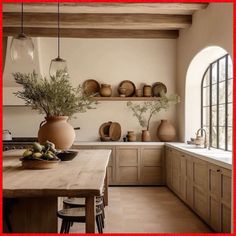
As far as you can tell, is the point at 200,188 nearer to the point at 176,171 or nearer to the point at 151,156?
the point at 176,171

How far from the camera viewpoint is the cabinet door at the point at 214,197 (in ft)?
11.3

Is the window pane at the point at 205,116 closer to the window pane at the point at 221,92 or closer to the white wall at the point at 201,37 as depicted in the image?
the white wall at the point at 201,37

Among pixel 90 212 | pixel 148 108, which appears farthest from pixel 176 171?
pixel 90 212

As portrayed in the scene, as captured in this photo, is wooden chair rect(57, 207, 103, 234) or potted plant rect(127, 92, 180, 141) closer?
wooden chair rect(57, 207, 103, 234)

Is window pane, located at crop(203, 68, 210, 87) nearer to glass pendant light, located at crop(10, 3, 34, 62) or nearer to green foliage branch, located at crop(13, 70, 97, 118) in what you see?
green foliage branch, located at crop(13, 70, 97, 118)

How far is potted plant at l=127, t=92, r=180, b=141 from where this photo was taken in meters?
6.43

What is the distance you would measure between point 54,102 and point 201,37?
2872 millimetres

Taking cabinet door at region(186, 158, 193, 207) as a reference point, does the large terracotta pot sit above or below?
above

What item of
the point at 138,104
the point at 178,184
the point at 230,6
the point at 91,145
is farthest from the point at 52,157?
the point at 138,104

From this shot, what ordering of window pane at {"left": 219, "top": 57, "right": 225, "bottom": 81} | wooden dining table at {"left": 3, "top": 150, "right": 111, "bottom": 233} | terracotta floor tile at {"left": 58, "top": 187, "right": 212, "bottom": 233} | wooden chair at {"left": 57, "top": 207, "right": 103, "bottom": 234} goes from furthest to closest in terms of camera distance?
1. window pane at {"left": 219, "top": 57, "right": 225, "bottom": 81}
2. terracotta floor tile at {"left": 58, "top": 187, "right": 212, "bottom": 233}
3. wooden chair at {"left": 57, "top": 207, "right": 103, "bottom": 234}
4. wooden dining table at {"left": 3, "top": 150, "right": 111, "bottom": 233}

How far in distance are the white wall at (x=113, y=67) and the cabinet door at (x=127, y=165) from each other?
2.45 feet

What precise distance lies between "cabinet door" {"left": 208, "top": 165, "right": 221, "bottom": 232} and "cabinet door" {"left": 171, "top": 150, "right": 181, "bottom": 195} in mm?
1498

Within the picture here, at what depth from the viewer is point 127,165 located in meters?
6.23

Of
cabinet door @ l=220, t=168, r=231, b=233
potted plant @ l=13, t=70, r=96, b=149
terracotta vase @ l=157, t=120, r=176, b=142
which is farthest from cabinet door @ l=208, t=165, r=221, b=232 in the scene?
terracotta vase @ l=157, t=120, r=176, b=142
